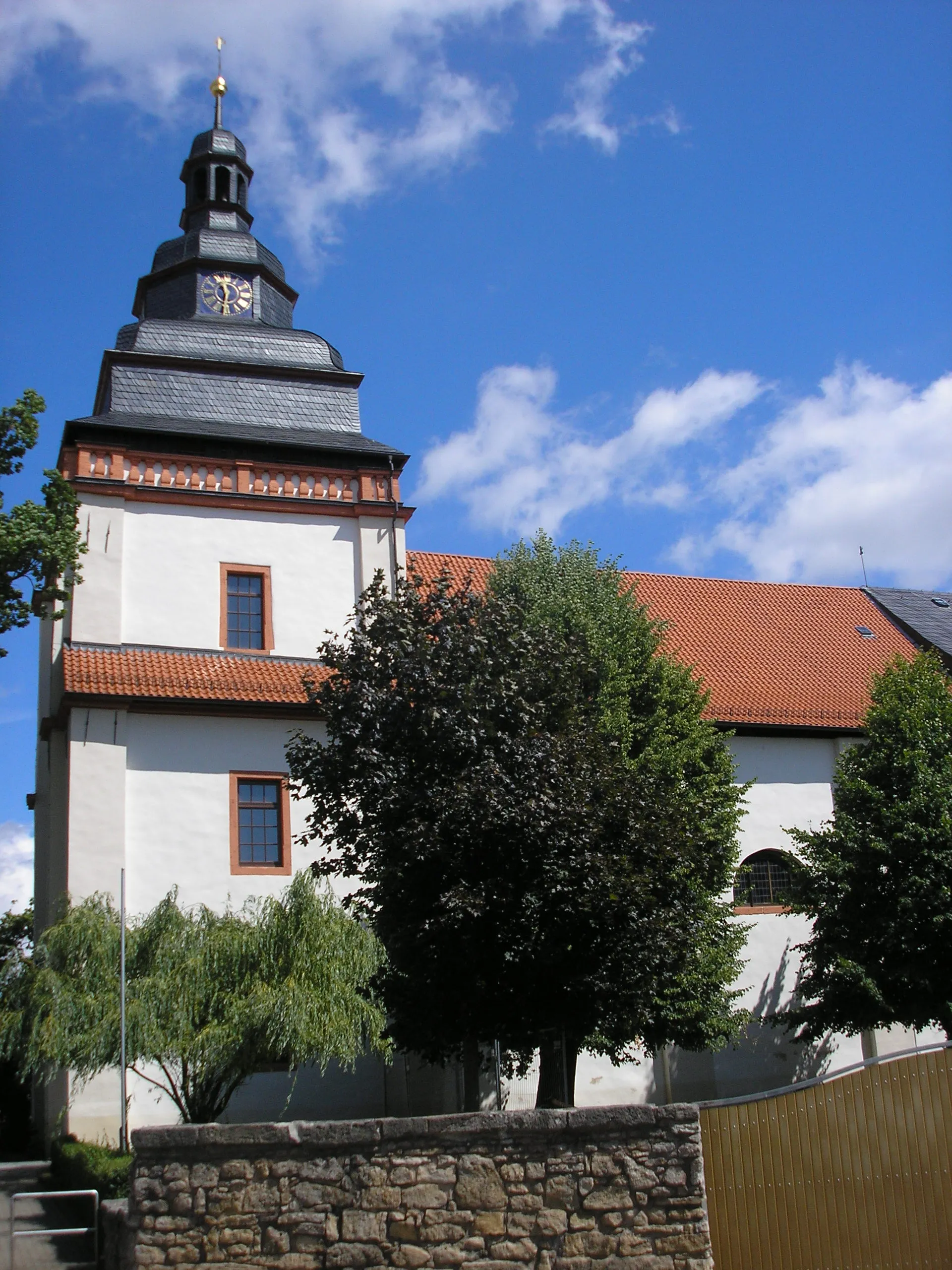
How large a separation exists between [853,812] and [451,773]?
388 inches

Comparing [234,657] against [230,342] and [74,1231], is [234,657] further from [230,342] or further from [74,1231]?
[74,1231]

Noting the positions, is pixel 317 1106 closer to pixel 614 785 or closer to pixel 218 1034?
pixel 218 1034

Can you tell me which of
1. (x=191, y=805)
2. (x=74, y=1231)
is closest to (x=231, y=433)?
(x=191, y=805)

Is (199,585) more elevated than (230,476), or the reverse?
(230,476)

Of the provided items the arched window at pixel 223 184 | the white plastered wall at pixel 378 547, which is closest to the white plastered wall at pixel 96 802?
the white plastered wall at pixel 378 547

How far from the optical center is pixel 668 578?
30453 mm

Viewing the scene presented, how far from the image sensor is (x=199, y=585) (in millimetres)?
21891

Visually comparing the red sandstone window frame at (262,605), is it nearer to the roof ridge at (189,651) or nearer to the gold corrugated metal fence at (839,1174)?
the roof ridge at (189,651)

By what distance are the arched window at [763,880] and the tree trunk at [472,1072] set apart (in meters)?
11.0

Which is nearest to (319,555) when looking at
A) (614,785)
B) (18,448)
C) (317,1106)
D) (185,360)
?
(185,360)

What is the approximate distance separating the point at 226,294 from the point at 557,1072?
682 inches

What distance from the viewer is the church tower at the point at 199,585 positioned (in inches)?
774

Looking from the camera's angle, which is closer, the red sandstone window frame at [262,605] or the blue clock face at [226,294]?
the red sandstone window frame at [262,605]

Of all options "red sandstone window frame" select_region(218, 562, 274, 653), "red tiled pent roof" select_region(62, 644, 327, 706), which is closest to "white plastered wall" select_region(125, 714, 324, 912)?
"red tiled pent roof" select_region(62, 644, 327, 706)
